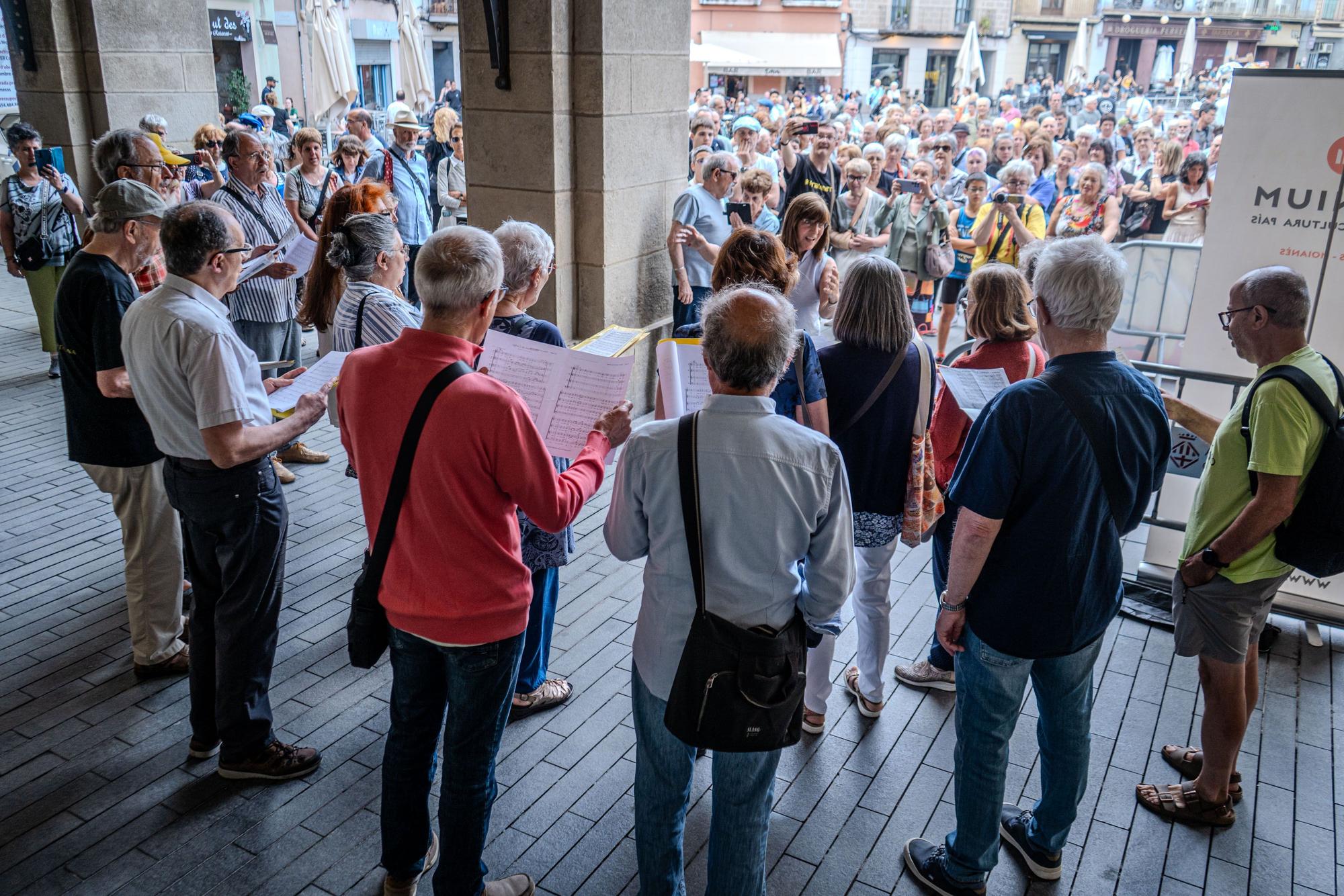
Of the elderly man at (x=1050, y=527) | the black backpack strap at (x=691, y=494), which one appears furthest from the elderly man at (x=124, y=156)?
the elderly man at (x=1050, y=527)

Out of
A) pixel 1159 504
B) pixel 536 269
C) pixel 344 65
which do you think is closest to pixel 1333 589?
pixel 1159 504

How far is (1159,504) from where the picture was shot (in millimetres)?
4941

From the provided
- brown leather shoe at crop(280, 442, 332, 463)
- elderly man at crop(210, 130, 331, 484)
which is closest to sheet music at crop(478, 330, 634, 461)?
elderly man at crop(210, 130, 331, 484)

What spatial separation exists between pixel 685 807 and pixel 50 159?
7.56 metres

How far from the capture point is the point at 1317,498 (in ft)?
9.94

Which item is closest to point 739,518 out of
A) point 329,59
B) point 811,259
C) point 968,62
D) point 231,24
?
point 811,259

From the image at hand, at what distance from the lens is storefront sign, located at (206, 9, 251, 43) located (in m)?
25.4

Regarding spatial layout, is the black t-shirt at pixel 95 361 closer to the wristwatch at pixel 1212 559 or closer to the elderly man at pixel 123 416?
the elderly man at pixel 123 416

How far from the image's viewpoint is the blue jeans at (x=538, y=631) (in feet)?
12.0

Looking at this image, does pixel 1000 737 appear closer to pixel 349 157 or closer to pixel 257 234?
pixel 257 234

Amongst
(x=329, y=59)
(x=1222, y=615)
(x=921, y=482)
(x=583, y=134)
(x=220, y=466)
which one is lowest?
(x=1222, y=615)

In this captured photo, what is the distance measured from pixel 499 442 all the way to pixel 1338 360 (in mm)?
4028

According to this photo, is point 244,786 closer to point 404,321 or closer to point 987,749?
point 404,321

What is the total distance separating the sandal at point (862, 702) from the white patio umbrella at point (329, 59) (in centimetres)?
1052
